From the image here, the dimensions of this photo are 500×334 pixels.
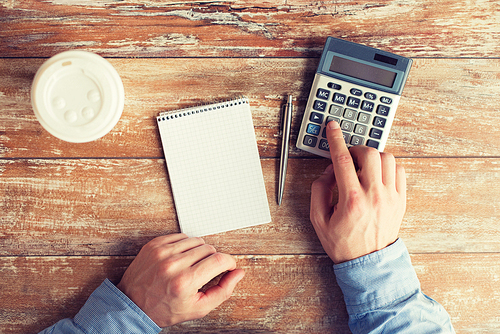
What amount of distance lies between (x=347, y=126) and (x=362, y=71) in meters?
0.10

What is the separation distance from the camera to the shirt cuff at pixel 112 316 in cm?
53

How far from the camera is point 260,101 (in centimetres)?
58

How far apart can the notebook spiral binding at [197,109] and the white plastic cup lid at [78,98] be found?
10 cm

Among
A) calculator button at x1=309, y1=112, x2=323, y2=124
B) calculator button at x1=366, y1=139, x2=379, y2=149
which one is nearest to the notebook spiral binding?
calculator button at x1=309, y1=112, x2=323, y2=124

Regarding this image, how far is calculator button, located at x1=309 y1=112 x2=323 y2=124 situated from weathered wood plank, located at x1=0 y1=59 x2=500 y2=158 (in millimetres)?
32

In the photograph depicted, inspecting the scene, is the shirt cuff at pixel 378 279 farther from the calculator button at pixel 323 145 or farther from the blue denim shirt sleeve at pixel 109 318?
the blue denim shirt sleeve at pixel 109 318

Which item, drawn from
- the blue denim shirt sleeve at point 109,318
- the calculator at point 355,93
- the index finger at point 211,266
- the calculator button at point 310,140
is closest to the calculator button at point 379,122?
the calculator at point 355,93

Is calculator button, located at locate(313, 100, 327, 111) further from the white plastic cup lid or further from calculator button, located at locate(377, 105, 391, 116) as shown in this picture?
the white plastic cup lid

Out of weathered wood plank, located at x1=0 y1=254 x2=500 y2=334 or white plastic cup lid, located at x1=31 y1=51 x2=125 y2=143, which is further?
weathered wood plank, located at x1=0 y1=254 x2=500 y2=334

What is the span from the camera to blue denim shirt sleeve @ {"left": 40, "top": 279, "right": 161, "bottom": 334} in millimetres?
532

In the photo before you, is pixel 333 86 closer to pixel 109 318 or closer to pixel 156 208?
pixel 156 208

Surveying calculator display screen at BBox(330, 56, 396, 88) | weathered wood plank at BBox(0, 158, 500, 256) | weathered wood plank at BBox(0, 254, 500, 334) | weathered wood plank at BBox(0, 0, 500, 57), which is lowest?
weathered wood plank at BBox(0, 254, 500, 334)

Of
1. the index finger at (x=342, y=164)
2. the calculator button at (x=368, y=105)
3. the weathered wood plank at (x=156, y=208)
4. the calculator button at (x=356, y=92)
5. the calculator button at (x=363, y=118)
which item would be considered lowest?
the weathered wood plank at (x=156, y=208)

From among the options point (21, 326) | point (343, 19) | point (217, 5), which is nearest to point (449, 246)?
point (343, 19)
